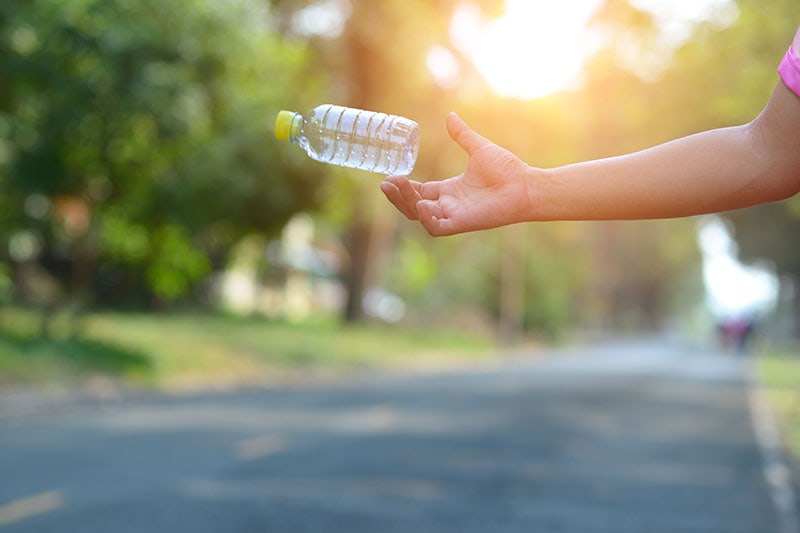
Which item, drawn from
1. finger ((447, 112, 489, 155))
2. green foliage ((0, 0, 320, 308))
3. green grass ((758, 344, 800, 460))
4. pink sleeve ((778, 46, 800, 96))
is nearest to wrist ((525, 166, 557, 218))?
finger ((447, 112, 489, 155))

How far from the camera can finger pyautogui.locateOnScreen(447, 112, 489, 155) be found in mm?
2418

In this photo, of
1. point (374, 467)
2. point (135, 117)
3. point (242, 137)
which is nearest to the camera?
point (374, 467)

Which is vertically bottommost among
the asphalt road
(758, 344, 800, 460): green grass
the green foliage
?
the asphalt road

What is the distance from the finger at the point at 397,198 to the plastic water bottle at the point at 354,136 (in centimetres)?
14

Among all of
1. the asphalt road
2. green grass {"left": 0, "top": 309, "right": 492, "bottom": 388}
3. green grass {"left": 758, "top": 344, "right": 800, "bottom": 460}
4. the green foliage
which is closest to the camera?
the asphalt road

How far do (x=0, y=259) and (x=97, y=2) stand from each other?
19.9 m

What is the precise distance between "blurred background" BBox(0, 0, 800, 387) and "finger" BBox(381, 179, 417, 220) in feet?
40.2

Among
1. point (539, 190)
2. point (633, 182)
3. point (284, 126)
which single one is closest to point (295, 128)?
point (284, 126)

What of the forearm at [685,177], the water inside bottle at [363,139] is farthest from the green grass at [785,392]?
the forearm at [685,177]

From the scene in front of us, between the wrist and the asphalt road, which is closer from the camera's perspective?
the wrist

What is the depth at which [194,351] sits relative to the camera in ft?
97.2

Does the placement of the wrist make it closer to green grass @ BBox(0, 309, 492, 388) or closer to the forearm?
the forearm

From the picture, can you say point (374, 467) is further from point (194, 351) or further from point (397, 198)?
point (194, 351)

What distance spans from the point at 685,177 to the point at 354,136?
2.35 ft
